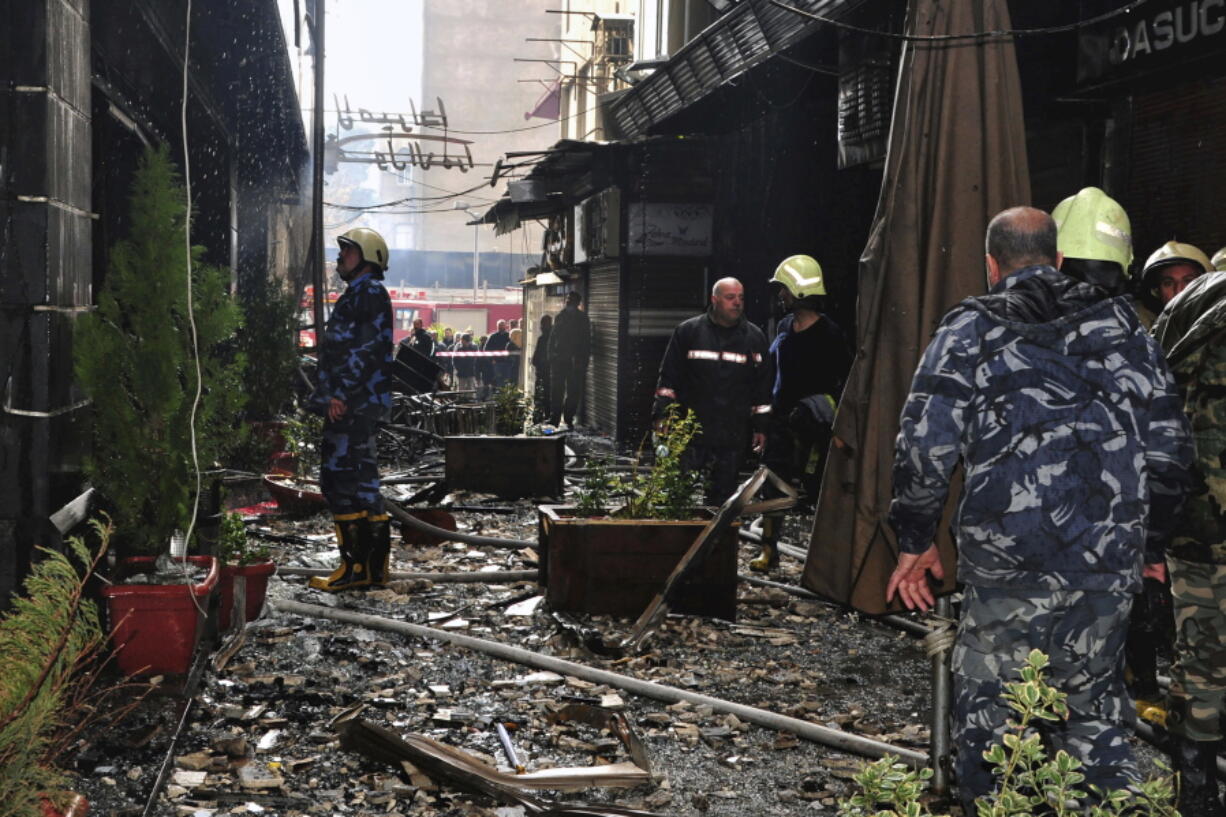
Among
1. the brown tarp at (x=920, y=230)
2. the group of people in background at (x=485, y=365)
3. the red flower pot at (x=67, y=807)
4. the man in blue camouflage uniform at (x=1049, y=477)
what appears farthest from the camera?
the group of people in background at (x=485, y=365)

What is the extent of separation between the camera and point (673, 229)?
20.6 meters

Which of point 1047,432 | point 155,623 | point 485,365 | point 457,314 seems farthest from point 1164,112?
point 457,314

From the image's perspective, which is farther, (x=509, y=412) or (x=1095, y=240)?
(x=509, y=412)

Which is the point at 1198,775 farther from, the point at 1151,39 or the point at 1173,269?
the point at 1151,39

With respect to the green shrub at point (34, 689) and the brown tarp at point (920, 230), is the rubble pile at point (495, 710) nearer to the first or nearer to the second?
the brown tarp at point (920, 230)

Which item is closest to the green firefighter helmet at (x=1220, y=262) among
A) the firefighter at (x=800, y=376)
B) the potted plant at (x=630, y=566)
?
the potted plant at (x=630, y=566)

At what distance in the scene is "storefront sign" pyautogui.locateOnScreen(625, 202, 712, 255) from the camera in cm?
2061

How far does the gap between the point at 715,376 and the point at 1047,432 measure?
19.8 ft

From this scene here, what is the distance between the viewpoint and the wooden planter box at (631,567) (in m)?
8.05

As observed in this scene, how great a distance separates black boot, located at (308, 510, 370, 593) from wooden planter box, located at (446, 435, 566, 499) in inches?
177

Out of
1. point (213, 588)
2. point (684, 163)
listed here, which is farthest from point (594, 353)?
point (213, 588)

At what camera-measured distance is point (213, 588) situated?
654cm

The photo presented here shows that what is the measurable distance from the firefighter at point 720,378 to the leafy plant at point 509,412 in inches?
186

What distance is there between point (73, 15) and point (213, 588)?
9.48ft
